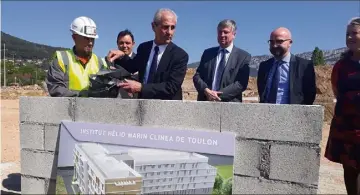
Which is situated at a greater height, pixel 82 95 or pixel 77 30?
pixel 77 30

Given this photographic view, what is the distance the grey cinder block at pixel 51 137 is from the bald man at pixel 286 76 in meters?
1.97

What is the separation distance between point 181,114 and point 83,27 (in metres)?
1.25

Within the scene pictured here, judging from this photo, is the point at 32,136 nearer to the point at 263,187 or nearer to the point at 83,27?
the point at 83,27

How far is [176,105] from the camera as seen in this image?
3.38m

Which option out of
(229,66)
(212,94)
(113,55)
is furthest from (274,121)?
(113,55)

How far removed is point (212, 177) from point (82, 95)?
59.4 inches

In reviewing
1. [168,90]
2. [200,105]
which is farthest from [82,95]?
[200,105]

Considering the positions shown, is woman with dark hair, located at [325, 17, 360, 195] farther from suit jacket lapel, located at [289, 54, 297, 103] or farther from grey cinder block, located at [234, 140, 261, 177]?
grey cinder block, located at [234, 140, 261, 177]

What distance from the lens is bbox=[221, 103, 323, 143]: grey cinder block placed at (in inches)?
118

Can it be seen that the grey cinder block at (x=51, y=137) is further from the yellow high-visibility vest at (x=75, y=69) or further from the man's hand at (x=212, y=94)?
the man's hand at (x=212, y=94)

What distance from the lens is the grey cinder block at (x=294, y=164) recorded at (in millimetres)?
3029

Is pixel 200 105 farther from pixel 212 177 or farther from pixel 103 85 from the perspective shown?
pixel 103 85

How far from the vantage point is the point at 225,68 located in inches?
163

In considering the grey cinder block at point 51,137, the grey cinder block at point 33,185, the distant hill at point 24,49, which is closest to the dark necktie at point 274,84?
the grey cinder block at point 51,137
